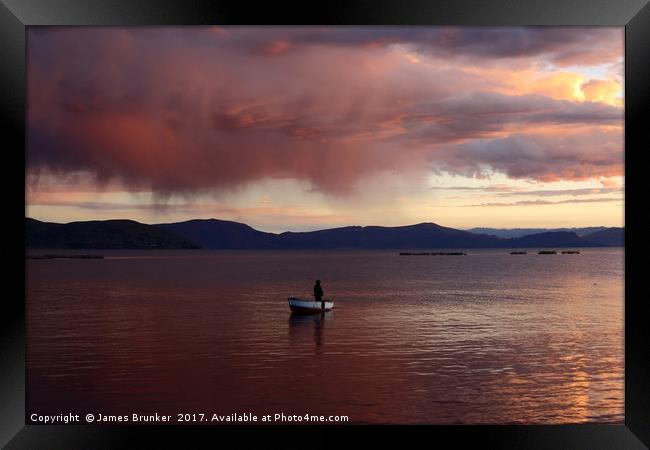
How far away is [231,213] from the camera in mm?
112438

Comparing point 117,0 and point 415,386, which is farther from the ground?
point 117,0

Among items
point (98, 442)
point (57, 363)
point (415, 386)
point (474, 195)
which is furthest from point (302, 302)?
point (474, 195)

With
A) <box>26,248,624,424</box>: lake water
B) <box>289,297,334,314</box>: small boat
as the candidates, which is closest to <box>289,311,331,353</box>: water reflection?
<box>26,248,624,424</box>: lake water

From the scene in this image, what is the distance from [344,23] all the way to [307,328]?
18892 millimetres

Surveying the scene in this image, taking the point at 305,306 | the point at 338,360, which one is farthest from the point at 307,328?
the point at 338,360

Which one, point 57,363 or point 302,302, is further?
point 302,302

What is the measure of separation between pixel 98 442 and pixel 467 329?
67.0ft

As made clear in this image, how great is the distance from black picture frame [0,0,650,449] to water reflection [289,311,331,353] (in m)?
13.2

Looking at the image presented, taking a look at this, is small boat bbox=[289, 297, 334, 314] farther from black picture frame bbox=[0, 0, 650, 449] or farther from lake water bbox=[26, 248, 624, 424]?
black picture frame bbox=[0, 0, 650, 449]

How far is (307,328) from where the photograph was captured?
959 inches

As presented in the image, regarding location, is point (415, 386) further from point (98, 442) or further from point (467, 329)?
point (467, 329)

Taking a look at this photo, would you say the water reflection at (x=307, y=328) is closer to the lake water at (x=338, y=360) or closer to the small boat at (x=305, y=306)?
the lake water at (x=338, y=360)

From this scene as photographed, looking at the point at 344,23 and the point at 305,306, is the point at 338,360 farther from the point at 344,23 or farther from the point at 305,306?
the point at 344,23

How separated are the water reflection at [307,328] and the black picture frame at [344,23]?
13208 millimetres
